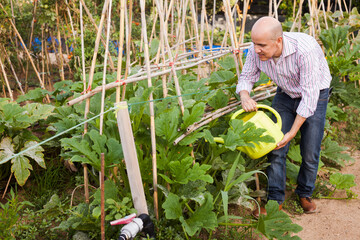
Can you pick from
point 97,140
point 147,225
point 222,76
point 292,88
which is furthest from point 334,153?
point 97,140

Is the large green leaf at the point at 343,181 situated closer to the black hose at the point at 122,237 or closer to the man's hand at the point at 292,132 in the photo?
the man's hand at the point at 292,132

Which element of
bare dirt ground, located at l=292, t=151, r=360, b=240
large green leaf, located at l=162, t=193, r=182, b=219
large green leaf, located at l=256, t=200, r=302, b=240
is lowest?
bare dirt ground, located at l=292, t=151, r=360, b=240

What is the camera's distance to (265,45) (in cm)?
204

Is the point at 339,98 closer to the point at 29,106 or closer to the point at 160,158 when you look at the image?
the point at 160,158

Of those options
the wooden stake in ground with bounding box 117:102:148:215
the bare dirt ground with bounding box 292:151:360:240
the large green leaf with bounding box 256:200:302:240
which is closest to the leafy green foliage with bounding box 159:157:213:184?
the wooden stake in ground with bounding box 117:102:148:215

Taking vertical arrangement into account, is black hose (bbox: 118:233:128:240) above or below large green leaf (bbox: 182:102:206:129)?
below

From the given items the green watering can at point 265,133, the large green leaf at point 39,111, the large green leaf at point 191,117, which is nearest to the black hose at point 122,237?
the large green leaf at point 191,117

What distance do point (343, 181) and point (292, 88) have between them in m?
0.91

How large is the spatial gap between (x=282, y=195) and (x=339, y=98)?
61.2 inches

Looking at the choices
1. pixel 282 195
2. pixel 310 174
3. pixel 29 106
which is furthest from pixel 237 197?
pixel 29 106

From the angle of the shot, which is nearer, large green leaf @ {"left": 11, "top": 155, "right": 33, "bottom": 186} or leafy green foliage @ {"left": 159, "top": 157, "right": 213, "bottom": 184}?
leafy green foliage @ {"left": 159, "top": 157, "right": 213, "bottom": 184}

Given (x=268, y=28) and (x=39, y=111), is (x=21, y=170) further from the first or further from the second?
(x=268, y=28)

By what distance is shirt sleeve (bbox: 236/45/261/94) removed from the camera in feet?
7.62

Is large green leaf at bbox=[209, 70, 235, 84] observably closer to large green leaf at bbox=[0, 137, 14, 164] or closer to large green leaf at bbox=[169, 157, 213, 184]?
large green leaf at bbox=[169, 157, 213, 184]
